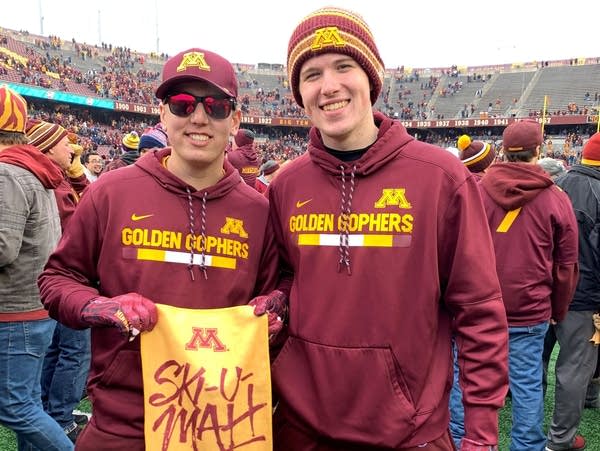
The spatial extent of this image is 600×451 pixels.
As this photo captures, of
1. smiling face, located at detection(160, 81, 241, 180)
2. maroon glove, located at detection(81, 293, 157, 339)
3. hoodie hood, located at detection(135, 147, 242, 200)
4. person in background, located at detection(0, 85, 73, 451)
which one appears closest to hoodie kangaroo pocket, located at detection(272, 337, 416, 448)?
maroon glove, located at detection(81, 293, 157, 339)

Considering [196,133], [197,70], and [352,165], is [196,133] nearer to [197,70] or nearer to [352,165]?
[197,70]

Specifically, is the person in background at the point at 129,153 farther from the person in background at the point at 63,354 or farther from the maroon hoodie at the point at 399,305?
the maroon hoodie at the point at 399,305

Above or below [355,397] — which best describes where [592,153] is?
above

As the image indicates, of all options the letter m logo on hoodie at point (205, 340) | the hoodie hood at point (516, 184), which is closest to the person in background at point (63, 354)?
the letter m logo on hoodie at point (205, 340)

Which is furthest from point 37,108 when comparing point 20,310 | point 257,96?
point 20,310

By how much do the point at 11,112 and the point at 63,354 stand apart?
199cm

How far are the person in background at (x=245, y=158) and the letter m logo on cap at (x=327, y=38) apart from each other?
4.50 m

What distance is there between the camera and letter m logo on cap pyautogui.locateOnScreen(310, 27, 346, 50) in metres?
1.90

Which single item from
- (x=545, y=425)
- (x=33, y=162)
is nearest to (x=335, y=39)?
(x=33, y=162)

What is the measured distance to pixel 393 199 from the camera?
6.05 feet

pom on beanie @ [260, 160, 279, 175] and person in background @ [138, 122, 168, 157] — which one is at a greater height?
pom on beanie @ [260, 160, 279, 175]

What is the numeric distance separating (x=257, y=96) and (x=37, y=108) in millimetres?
21217

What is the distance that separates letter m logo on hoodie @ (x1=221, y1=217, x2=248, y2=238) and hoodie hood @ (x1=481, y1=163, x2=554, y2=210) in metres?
2.17

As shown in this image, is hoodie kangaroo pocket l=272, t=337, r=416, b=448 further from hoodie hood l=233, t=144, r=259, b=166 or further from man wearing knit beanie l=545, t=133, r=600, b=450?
hoodie hood l=233, t=144, r=259, b=166
